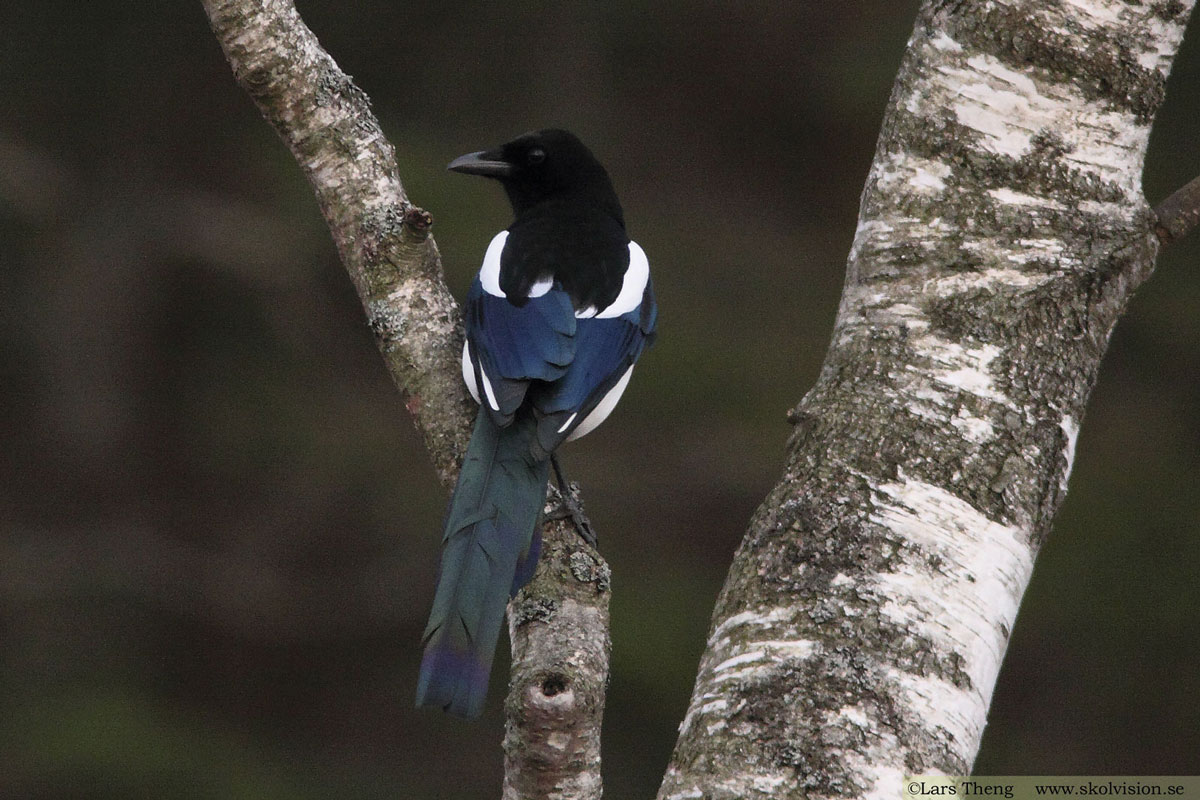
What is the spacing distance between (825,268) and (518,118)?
4.14ft

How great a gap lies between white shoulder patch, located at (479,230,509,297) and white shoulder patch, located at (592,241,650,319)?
0.20 meters

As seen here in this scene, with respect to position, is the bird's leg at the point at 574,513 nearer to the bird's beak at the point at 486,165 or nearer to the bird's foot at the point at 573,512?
the bird's foot at the point at 573,512

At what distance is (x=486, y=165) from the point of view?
3.36 m

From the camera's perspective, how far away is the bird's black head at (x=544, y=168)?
3367 mm

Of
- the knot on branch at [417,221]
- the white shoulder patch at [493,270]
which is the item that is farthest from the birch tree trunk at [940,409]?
the white shoulder patch at [493,270]

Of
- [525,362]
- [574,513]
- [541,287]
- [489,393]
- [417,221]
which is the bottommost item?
[574,513]

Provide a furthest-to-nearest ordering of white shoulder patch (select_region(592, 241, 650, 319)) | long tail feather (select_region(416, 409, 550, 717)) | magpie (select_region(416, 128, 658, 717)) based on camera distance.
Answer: white shoulder patch (select_region(592, 241, 650, 319)), magpie (select_region(416, 128, 658, 717)), long tail feather (select_region(416, 409, 550, 717))

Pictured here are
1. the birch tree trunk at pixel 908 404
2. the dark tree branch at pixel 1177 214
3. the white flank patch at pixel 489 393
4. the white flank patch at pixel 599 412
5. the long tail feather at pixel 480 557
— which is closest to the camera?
the birch tree trunk at pixel 908 404

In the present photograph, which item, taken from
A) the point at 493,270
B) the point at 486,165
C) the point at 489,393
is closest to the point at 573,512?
the point at 489,393

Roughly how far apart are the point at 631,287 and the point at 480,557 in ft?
3.54

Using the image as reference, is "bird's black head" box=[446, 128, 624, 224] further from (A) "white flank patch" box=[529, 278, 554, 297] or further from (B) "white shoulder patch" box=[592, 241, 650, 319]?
(A) "white flank patch" box=[529, 278, 554, 297]

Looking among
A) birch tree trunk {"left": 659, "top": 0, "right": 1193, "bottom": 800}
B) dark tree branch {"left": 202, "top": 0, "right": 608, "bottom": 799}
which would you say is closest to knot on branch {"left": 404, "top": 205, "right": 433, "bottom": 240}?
dark tree branch {"left": 202, "top": 0, "right": 608, "bottom": 799}

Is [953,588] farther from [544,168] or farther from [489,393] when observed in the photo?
[544,168]

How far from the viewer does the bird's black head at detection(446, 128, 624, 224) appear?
3367 millimetres
